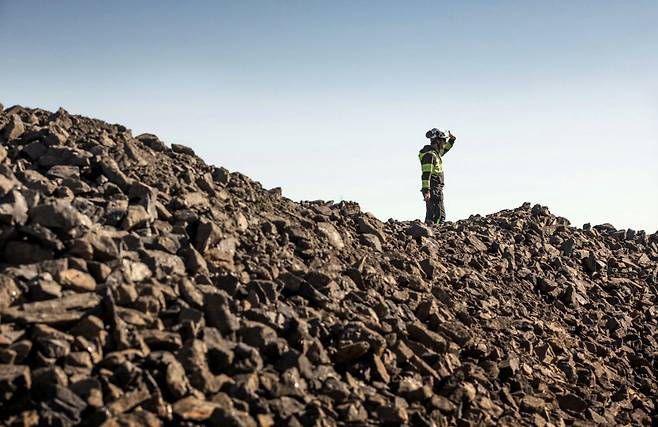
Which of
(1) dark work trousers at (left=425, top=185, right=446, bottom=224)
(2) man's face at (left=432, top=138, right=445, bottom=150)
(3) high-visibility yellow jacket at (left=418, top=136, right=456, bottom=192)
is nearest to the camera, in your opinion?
(3) high-visibility yellow jacket at (left=418, top=136, right=456, bottom=192)

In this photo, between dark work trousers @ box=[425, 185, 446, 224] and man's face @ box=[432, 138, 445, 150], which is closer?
man's face @ box=[432, 138, 445, 150]

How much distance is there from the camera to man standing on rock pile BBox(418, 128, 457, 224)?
58.6 feet

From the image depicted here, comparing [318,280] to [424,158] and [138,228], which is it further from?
[424,158]

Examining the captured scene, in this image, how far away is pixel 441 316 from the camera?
11.0 m

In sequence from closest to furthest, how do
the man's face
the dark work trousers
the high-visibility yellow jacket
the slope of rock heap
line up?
the slope of rock heap
the high-visibility yellow jacket
the man's face
the dark work trousers

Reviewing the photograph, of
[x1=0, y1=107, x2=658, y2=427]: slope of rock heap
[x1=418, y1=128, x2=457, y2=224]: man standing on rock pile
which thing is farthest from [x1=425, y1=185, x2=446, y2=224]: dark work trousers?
[x1=0, y1=107, x2=658, y2=427]: slope of rock heap

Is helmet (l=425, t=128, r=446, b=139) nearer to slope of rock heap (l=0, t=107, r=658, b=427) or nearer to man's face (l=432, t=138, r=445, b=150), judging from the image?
man's face (l=432, t=138, r=445, b=150)

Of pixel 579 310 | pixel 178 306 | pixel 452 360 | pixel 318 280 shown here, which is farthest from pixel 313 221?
pixel 579 310

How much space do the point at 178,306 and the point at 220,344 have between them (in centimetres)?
70

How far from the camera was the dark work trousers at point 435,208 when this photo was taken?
18.3m

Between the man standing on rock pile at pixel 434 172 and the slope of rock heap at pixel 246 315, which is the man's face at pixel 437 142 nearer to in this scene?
the man standing on rock pile at pixel 434 172

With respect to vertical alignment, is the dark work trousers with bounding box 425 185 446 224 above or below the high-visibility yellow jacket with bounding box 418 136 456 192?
below

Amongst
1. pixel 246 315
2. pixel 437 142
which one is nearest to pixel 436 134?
pixel 437 142

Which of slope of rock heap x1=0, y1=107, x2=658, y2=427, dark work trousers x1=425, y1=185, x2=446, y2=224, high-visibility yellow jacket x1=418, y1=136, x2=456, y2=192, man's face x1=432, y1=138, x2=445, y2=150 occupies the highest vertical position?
man's face x1=432, y1=138, x2=445, y2=150
